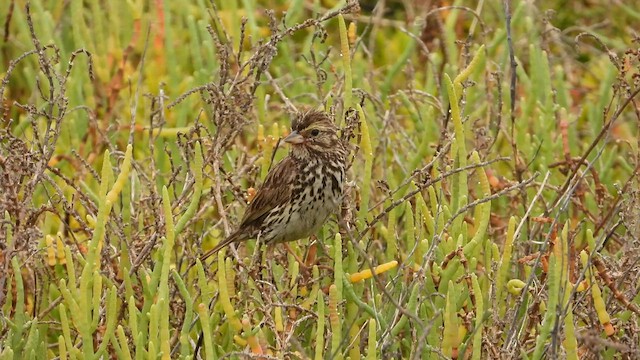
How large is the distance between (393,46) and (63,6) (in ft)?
5.82

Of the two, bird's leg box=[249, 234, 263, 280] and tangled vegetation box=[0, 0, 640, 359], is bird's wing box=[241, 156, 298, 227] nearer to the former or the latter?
tangled vegetation box=[0, 0, 640, 359]

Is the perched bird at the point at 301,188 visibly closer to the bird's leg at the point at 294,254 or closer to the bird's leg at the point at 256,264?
the bird's leg at the point at 294,254

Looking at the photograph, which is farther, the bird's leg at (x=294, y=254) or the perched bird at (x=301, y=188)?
the perched bird at (x=301, y=188)

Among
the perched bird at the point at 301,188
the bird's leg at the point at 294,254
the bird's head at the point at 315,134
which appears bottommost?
the bird's leg at the point at 294,254

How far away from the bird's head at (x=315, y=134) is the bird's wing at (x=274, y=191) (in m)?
0.08

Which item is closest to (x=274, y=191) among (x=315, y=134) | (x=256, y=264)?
(x=315, y=134)

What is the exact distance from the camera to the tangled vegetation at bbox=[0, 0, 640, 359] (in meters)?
3.53

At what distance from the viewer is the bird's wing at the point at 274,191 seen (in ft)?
14.5

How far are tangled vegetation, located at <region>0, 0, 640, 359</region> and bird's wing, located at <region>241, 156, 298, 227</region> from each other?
6 cm

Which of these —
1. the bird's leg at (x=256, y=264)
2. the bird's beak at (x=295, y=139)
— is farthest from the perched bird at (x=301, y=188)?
the bird's leg at (x=256, y=264)

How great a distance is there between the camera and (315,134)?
4398 mm

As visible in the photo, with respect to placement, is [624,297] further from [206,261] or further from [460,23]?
[460,23]

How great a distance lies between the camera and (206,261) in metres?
4.57

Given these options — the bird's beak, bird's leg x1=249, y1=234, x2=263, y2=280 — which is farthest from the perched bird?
bird's leg x1=249, y1=234, x2=263, y2=280
